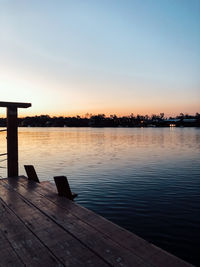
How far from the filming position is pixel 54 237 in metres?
3.50

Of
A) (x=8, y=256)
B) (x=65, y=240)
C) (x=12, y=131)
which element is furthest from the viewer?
(x=12, y=131)

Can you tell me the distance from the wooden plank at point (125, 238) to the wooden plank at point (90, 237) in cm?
10

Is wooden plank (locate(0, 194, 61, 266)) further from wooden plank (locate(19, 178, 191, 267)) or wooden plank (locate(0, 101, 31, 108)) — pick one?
wooden plank (locate(0, 101, 31, 108))

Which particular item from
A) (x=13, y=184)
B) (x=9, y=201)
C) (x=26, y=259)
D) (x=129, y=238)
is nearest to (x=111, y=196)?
(x=13, y=184)

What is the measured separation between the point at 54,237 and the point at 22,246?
518mm

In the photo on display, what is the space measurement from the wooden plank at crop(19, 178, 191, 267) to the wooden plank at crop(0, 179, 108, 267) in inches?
21.8

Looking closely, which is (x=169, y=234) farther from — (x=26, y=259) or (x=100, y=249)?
(x=26, y=259)

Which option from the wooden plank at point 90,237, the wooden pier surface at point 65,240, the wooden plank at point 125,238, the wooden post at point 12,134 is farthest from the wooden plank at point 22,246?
the wooden post at point 12,134

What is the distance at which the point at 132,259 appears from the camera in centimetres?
288

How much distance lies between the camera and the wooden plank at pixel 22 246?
2866 mm

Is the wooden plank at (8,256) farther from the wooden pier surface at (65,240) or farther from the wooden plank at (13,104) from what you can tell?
the wooden plank at (13,104)

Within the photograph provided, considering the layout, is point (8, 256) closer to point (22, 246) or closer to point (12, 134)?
point (22, 246)

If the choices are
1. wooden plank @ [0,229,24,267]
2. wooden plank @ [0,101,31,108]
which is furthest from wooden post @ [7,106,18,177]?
wooden plank @ [0,229,24,267]

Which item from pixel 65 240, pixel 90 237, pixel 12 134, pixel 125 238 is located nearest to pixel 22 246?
pixel 65 240
